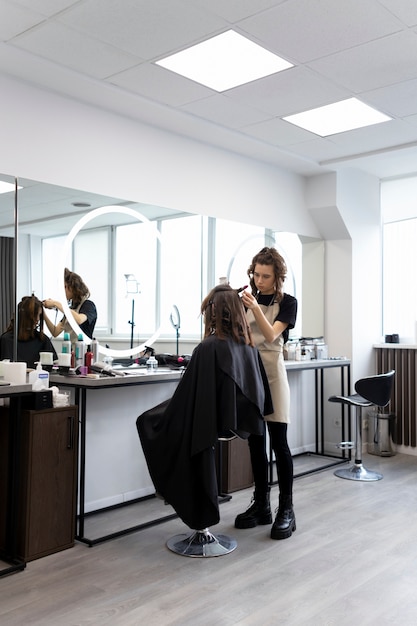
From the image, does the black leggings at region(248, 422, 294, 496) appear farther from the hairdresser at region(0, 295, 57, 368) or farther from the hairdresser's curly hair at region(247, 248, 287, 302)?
the hairdresser at region(0, 295, 57, 368)

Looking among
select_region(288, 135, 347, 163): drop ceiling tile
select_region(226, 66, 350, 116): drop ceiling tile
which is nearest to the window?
select_region(288, 135, 347, 163): drop ceiling tile

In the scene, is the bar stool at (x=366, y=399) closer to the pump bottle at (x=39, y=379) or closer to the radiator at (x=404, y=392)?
the radiator at (x=404, y=392)

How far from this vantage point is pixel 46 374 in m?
2.93

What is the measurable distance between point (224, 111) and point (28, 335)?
1789mm

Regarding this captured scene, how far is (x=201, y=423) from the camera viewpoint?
264 cm

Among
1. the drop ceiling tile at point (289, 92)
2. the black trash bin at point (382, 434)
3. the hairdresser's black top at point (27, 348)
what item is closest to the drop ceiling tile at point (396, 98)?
the drop ceiling tile at point (289, 92)

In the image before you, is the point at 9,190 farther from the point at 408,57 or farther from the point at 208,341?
the point at 408,57

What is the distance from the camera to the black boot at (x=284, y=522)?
9.84 ft

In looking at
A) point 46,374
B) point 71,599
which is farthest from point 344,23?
point 71,599

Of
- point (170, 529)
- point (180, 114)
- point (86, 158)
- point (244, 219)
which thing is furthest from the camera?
point (244, 219)

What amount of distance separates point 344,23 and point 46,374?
213 centimetres

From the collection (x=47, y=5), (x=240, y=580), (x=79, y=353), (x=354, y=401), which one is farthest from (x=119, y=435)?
(x=47, y=5)

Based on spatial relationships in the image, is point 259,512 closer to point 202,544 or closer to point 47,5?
point 202,544

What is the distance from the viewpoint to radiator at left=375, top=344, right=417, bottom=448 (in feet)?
16.7
